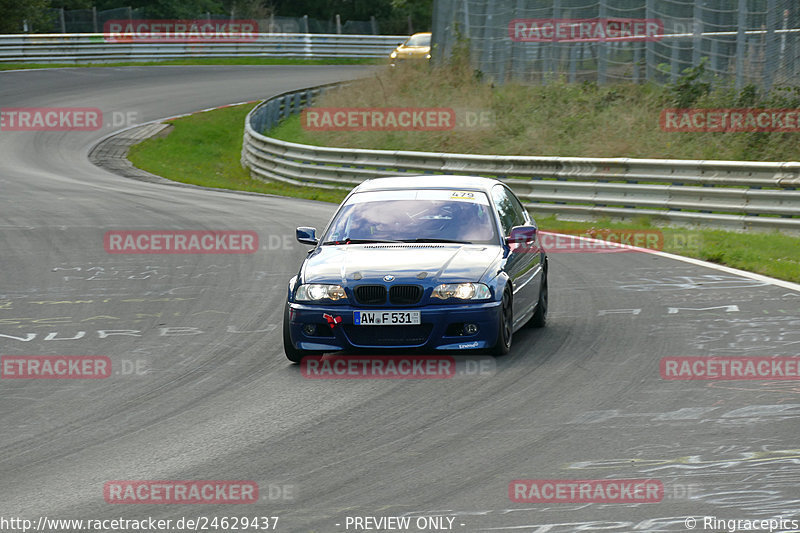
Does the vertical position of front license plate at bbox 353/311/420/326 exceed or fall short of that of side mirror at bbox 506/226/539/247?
it falls short

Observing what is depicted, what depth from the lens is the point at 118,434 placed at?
7371 mm

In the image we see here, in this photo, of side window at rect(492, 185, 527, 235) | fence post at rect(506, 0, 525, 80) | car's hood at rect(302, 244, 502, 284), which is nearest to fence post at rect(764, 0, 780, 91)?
fence post at rect(506, 0, 525, 80)

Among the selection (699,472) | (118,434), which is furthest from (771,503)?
(118,434)

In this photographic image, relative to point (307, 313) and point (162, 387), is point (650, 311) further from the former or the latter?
point (162, 387)

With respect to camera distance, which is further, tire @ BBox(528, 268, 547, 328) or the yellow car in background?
the yellow car in background

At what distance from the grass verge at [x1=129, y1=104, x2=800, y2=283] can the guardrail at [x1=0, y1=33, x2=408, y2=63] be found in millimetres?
12365

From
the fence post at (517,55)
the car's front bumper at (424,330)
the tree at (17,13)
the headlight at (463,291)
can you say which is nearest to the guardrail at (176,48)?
the tree at (17,13)

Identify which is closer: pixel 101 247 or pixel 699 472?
pixel 699 472

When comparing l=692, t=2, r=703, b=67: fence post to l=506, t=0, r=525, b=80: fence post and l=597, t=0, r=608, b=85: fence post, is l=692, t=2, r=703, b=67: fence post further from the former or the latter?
l=506, t=0, r=525, b=80: fence post

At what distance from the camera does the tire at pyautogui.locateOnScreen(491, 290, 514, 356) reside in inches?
367

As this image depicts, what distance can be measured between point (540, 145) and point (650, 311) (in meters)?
15.7

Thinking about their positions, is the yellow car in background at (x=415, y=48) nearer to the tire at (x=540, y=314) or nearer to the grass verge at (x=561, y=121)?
the grass verge at (x=561, y=121)

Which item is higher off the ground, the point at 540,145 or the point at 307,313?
the point at 307,313

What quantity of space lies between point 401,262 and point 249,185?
19912 millimetres
